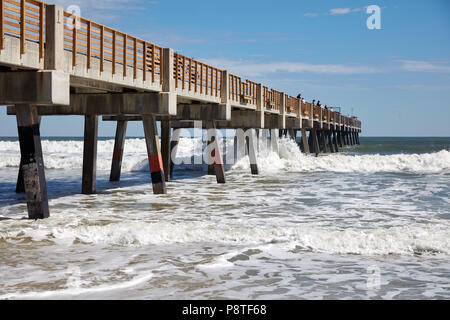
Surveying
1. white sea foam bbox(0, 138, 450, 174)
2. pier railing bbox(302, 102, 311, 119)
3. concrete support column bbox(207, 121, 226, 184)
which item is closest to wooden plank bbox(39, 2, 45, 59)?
concrete support column bbox(207, 121, 226, 184)

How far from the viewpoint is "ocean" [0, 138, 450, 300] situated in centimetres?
731

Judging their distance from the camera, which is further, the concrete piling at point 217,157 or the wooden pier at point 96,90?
the concrete piling at point 217,157

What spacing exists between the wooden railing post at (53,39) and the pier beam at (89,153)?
692 cm

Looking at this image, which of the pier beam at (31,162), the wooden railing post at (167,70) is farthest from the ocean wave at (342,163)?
the pier beam at (31,162)

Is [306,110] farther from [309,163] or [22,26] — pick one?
[22,26]

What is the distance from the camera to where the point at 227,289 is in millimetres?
7238

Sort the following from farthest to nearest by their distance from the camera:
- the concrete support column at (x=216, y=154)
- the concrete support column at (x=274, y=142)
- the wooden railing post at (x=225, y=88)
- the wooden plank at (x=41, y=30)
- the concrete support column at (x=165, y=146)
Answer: the concrete support column at (x=274, y=142), the concrete support column at (x=165, y=146), the concrete support column at (x=216, y=154), the wooden railing post at (x=225, y=88), the wooden plank at (x=41, y=30)

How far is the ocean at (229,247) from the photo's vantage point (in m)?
7.31

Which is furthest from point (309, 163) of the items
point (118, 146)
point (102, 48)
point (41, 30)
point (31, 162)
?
point (41, 30)

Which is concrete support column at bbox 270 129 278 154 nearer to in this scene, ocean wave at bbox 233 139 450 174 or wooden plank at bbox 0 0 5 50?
ocean wave at bbox 233 139 450 174

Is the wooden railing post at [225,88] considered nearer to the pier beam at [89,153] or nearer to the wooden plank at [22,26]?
the pier beam at [89,153]

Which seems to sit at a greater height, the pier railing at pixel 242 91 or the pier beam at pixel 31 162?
the pier railing at pixel 242 91

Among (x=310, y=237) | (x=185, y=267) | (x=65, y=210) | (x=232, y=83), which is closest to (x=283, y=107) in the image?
(x=232, y=83)
